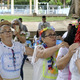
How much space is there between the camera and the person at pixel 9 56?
2569 mm

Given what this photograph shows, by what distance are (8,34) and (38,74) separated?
28.0 inches

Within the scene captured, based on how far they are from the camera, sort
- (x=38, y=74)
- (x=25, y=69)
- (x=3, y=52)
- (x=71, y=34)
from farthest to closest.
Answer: (x=25, y=69), (x=38, y=74), (x=3, y=52), (x=71, y=34)

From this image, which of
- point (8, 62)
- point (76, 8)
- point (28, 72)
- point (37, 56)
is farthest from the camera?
point (76, 8)

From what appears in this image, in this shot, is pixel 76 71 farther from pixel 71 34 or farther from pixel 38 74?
pixel 38 74

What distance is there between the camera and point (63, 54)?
225cm

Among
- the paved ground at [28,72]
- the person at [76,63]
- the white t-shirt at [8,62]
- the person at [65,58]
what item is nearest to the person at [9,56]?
the white t-shirt at [8,62]

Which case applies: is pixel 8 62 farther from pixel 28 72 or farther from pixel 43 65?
pixel 28 72

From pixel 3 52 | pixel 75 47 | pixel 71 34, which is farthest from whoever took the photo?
pixel 3 52

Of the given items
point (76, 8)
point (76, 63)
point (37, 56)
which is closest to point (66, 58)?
point (76, 63)

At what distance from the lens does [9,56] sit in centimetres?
258

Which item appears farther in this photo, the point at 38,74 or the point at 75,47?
the point at 38,74

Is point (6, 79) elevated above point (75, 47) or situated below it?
below

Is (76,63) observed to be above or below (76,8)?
below

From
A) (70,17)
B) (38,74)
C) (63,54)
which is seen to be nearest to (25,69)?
(38,74)
